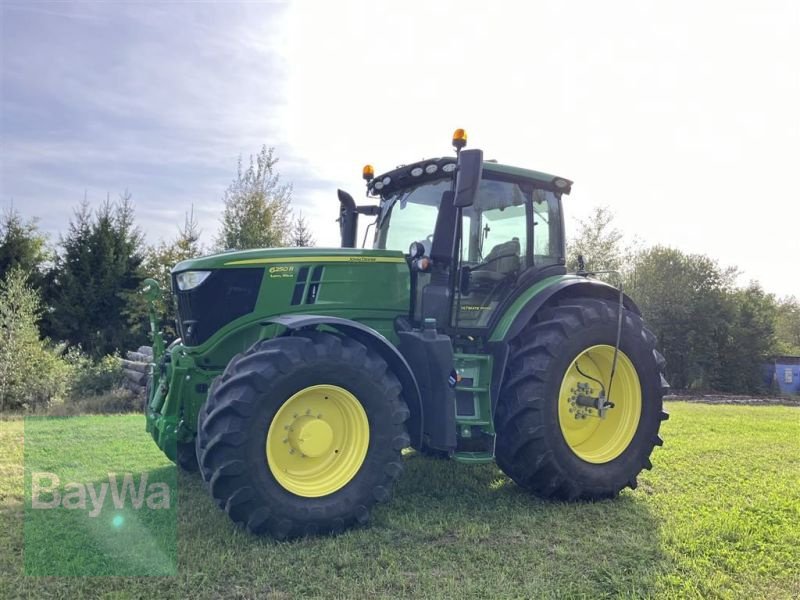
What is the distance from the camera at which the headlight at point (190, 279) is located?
442 centimetres

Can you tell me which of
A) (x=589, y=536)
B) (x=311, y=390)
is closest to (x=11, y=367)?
(x=311, y=390)

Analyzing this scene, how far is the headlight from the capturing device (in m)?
4.42

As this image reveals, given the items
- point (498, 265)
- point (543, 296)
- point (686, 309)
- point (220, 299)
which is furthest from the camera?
point (686, 309)

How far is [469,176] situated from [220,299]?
197 cm

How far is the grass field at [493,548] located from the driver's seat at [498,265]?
1.71m

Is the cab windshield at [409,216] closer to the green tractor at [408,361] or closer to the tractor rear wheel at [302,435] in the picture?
the green tractor at [408,361]

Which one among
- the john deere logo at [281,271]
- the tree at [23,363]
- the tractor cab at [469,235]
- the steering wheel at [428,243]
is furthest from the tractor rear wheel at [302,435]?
the tree at [23,363]

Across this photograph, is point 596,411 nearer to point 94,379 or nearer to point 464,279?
point 464,279

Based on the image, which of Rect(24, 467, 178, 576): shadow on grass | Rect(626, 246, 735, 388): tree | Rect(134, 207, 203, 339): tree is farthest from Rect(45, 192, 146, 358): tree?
Rect(626, 246, 735, 388): tree

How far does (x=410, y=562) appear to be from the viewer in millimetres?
3482

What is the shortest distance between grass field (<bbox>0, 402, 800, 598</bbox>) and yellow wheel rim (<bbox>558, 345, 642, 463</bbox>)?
1.42 feet

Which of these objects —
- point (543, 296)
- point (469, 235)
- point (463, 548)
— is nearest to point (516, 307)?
point (543, 296)

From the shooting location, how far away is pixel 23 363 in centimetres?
1209

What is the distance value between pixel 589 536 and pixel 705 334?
76.1ft
